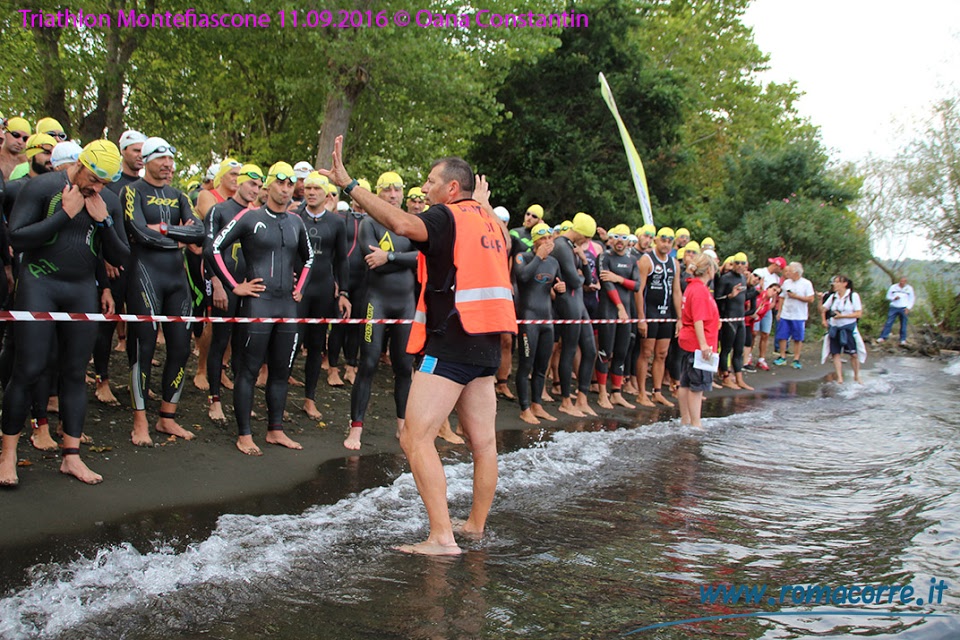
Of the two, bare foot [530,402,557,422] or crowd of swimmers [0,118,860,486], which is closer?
crowd of swimmers [0,118,860,486]

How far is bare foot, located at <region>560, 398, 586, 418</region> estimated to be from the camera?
1028 cm

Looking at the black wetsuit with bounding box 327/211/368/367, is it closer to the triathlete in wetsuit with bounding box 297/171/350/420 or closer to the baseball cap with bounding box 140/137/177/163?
the triathlete in wetsuit with bounding box 297/171/350/420

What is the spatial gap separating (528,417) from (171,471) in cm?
461

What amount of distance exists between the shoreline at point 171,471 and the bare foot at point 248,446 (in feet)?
0.18

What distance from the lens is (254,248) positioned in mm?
6848

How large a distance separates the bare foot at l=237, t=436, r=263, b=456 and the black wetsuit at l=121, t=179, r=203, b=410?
2.18ft

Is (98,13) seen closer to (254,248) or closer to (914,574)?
(254,248)

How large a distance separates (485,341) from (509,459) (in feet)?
9.20

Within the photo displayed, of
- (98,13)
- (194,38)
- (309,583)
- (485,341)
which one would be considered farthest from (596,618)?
(194,38)

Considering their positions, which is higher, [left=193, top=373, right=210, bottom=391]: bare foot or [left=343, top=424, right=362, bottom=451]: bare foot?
[left=193, top=373, right=210, bottom=391]: bare foot

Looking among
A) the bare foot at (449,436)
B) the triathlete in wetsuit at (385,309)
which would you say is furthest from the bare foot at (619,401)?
the triathlete in wetsuit at (385,309)

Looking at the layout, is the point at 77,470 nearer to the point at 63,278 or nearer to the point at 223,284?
the point at 63,278

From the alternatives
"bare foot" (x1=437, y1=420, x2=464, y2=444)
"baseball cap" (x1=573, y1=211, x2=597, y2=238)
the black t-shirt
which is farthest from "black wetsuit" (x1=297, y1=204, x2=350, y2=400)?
the black t-shirt

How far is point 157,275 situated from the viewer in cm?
654
